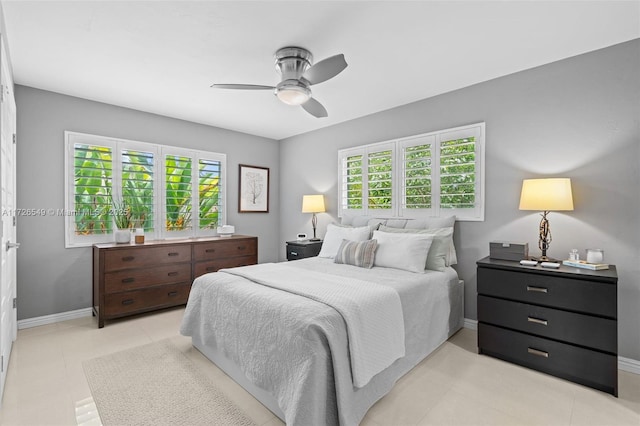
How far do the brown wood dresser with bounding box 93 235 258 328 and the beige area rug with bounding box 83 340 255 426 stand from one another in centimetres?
96

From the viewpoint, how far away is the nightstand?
14.3 ft

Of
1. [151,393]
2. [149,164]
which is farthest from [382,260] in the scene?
[149,164]

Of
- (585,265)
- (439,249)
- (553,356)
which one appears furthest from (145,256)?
(585,265)

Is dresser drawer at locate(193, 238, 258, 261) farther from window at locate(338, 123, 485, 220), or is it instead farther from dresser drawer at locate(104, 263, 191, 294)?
window at locate(338, 123, 485, 220)

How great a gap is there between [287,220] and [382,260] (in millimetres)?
2761

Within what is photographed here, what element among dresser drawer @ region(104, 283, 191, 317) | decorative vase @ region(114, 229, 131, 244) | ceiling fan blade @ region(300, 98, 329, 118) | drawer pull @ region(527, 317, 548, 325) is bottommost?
dresser drawer @ region(104, 283, 191, 317)

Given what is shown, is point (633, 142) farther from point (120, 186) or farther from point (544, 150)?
point (120, 186)

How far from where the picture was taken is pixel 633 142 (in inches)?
96.7

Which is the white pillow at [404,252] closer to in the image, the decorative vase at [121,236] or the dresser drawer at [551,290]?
the dresser drawer at [551,290]

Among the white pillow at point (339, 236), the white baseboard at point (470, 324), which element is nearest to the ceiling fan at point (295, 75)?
the white pillow at point (339, 236)

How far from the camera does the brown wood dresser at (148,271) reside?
3.43 m

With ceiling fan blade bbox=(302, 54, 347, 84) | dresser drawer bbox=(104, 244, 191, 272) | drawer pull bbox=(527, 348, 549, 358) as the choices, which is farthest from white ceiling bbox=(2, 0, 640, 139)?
drawer pull bbox=(527, 348, 549, 358)

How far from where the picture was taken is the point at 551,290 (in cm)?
240

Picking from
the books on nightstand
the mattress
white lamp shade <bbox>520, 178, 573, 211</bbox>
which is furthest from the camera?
white lamp shade <bbox>520, 178, 573, 211</bbox>
